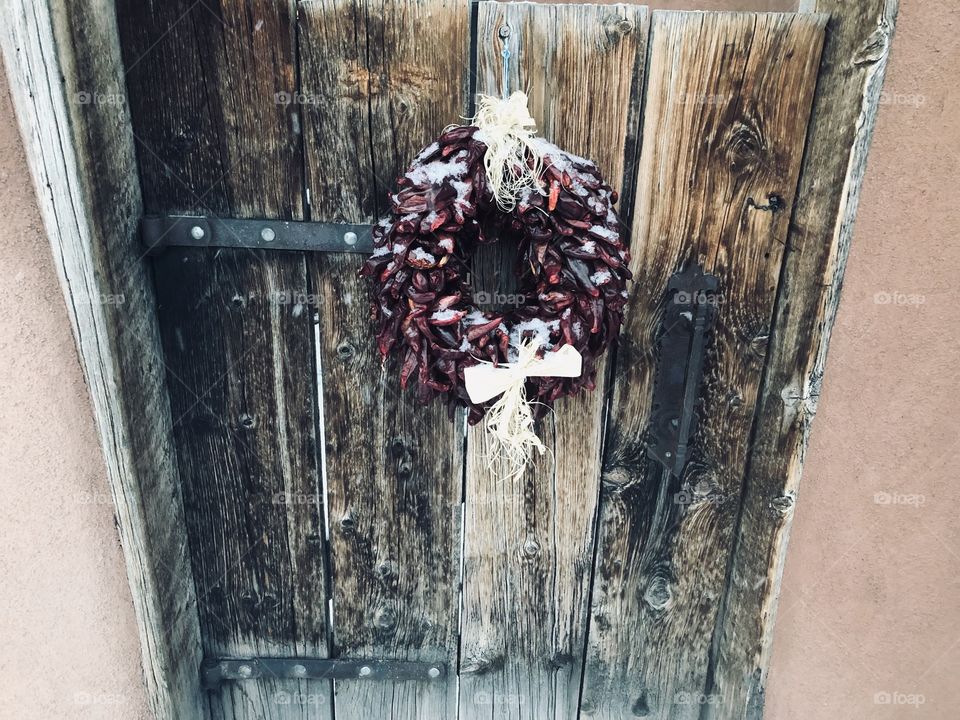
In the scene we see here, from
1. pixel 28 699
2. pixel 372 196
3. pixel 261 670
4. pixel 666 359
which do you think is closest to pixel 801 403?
pixel 666 359

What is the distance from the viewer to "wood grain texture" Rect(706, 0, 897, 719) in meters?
1.01

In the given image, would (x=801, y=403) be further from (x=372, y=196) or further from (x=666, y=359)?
(x=372, y=196)

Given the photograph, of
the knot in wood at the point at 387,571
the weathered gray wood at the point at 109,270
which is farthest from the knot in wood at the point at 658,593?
the weathered gray wood at the point at 109,270

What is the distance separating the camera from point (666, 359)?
3.96ft

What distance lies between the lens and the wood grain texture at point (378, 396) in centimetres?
108

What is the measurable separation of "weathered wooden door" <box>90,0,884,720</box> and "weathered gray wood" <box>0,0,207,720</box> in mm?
54

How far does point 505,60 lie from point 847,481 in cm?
97

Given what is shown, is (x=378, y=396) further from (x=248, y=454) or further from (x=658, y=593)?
(x=658, y=593)

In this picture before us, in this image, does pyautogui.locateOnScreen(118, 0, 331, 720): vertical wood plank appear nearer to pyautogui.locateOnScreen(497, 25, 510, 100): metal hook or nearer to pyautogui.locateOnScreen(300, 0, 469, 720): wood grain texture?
pyautogui.locateOnScreen(300, 0, 469, 720): wood grain texture

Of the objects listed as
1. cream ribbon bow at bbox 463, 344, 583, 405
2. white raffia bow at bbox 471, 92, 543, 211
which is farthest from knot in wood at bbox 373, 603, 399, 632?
white raffia bow at bbox 471, 92, 543, 211

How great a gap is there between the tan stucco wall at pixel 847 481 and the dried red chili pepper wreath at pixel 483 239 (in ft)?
1.56

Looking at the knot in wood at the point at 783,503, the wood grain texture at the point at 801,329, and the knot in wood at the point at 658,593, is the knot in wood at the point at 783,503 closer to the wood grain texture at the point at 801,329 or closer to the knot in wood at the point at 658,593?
the wood grain texture at the point at 801,329

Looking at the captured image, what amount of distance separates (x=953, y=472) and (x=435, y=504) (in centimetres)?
96

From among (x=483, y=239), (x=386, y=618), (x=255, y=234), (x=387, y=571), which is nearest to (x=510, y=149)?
(x=483, y=239)
